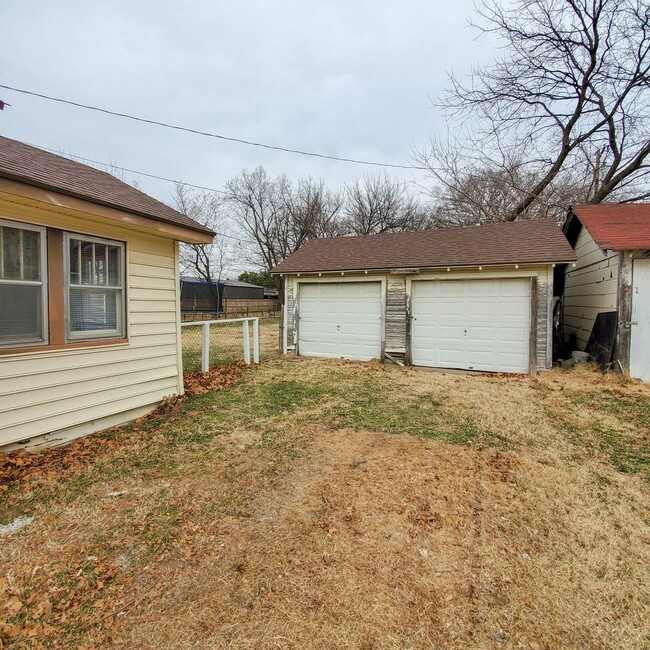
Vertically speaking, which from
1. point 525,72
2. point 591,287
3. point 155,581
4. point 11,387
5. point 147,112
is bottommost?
point 155,581

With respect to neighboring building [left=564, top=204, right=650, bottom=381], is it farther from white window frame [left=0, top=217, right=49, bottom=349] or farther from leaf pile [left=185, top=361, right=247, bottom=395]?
white window frame [left=0, top=217, right=49, bottom=349]

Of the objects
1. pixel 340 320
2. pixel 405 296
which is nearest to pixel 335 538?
pixel 405 296

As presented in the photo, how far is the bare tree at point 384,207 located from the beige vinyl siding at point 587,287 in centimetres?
1776

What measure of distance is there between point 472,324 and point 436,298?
3.26ft

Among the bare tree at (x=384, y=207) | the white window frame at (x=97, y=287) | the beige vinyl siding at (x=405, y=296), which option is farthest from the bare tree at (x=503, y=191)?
the white window frame at (x=97, y=287)

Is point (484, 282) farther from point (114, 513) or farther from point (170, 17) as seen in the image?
point (170, 17)

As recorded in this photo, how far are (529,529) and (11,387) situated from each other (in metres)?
4.45

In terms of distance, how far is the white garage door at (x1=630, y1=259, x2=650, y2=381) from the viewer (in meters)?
6.85

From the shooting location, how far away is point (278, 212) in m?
31.7

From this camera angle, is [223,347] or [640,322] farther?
[223,347]

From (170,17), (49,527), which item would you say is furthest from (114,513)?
(170,17)

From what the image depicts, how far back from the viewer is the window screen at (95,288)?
395 cm

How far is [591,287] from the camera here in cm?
879

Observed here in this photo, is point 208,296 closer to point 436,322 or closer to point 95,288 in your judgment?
point 436,322
